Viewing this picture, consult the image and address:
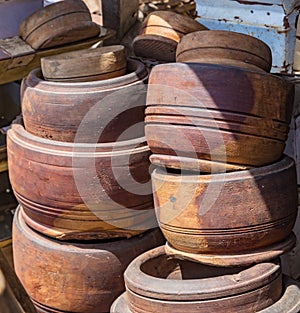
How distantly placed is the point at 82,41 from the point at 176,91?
1092 mm

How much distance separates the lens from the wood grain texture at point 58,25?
2.58m

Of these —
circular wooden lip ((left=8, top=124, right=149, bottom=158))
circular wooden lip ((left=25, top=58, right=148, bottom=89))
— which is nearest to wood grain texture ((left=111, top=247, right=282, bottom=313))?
circular wooden lip ((left=8, top=124, right=149, bottom=158))

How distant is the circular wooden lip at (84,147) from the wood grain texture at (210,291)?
41cm

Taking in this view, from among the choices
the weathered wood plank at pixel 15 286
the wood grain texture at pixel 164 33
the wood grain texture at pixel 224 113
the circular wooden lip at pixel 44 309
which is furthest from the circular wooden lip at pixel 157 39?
the weathered wood plank at pixel 15 286

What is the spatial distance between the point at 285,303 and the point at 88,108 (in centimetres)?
89

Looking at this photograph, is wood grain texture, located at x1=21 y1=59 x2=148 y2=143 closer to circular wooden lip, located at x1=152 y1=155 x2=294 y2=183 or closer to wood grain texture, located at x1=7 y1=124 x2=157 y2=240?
wood grain texture, located at x1=7 y1=124 x2=157 y2=240

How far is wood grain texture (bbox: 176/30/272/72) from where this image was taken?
76.9 inches

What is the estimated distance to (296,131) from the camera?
228 centimetres

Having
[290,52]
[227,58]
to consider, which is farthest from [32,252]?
[290,52]

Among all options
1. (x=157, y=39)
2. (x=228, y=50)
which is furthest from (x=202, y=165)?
(x=157, y=39)

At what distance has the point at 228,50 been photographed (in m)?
1.96

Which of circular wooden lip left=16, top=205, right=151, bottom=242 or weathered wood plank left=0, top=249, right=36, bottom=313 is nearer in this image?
weathered wood plank left=0, top=249, right=36, bottom=313

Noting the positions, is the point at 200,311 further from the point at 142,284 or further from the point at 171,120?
the point at 171,120

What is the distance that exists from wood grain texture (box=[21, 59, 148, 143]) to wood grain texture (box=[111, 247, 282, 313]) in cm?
49
